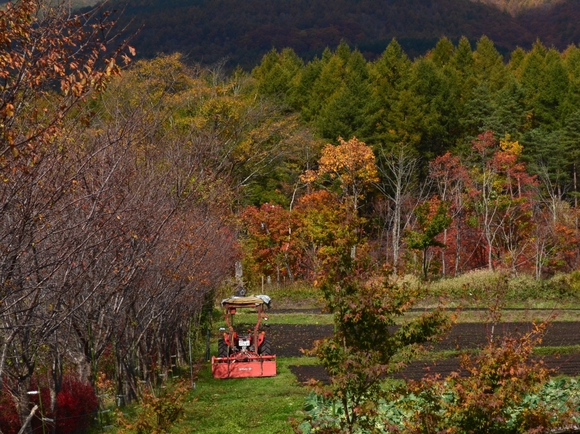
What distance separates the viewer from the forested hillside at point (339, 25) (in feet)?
439

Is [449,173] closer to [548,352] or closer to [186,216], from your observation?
[548,352]

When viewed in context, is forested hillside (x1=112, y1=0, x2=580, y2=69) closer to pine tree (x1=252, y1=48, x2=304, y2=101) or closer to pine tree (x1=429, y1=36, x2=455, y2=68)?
pine tree (x1=252, y1=48, x2=304, y2=101)

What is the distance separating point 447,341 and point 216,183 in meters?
9.66

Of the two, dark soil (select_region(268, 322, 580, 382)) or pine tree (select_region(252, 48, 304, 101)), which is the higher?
pine tree (select_region(252, 48, 304, 101))

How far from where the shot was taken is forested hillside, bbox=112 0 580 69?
134 m

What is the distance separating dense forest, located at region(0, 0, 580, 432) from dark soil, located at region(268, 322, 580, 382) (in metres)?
3.00

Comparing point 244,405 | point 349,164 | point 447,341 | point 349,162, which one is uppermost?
point 349,162

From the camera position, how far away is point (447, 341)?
28328 mm

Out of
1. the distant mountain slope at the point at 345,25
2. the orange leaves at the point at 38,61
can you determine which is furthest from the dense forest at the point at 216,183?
the distant mountain slope at the point at 345,25

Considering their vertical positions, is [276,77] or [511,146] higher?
[276,77]

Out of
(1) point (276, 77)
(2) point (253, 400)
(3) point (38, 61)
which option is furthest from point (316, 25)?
(3) point (38, 61)

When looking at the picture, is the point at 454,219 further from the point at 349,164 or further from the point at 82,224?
the point at 82,224

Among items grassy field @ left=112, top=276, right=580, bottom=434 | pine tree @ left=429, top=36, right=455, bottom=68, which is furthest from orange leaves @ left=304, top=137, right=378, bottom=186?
pine tree @ left=429, top=36, right=455, bottom=68

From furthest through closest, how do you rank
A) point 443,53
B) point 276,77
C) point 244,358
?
point 443,53 < point 276,77 < point 244,358
